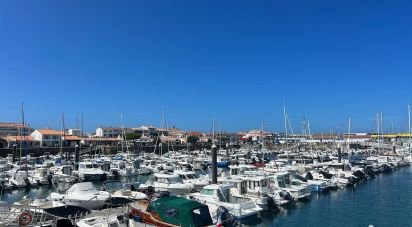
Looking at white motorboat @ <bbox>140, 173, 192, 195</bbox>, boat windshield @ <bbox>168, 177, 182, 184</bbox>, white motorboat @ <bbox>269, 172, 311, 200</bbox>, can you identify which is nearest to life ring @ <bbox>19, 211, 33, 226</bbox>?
white motorboat @ <bbox>140, 173, 192, 195</bbox>

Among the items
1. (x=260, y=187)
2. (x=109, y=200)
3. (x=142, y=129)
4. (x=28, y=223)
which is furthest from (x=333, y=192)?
(x=142, y=129)

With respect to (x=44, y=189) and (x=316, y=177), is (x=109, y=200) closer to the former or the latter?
(x=44, y=189)

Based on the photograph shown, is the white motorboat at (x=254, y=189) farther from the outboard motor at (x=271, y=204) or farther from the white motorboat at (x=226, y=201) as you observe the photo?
the white motorboat at (x=226, y=201)

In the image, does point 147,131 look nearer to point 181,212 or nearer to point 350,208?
point 350,208

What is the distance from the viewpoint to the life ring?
17.1m

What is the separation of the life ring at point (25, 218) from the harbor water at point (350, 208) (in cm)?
1280

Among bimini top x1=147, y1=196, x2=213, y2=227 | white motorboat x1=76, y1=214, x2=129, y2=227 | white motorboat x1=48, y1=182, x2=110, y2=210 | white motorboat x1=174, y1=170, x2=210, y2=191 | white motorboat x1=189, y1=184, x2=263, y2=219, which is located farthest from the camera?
white motorboat x1=174, y1=170, x2=210, y2=191

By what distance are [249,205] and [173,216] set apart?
931 centimetres

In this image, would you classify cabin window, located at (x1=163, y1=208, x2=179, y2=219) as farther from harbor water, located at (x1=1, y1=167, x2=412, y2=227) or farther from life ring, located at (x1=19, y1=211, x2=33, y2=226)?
harbor water, located at (x1=1, y1=167, x2=412, y2=227)

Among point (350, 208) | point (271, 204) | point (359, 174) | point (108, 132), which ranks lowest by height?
point (350, 208)

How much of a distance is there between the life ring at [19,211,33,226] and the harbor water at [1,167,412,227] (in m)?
12.8

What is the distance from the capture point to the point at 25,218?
1731 cm

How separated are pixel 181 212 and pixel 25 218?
7.20 m

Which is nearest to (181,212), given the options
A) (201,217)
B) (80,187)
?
(201,217)
